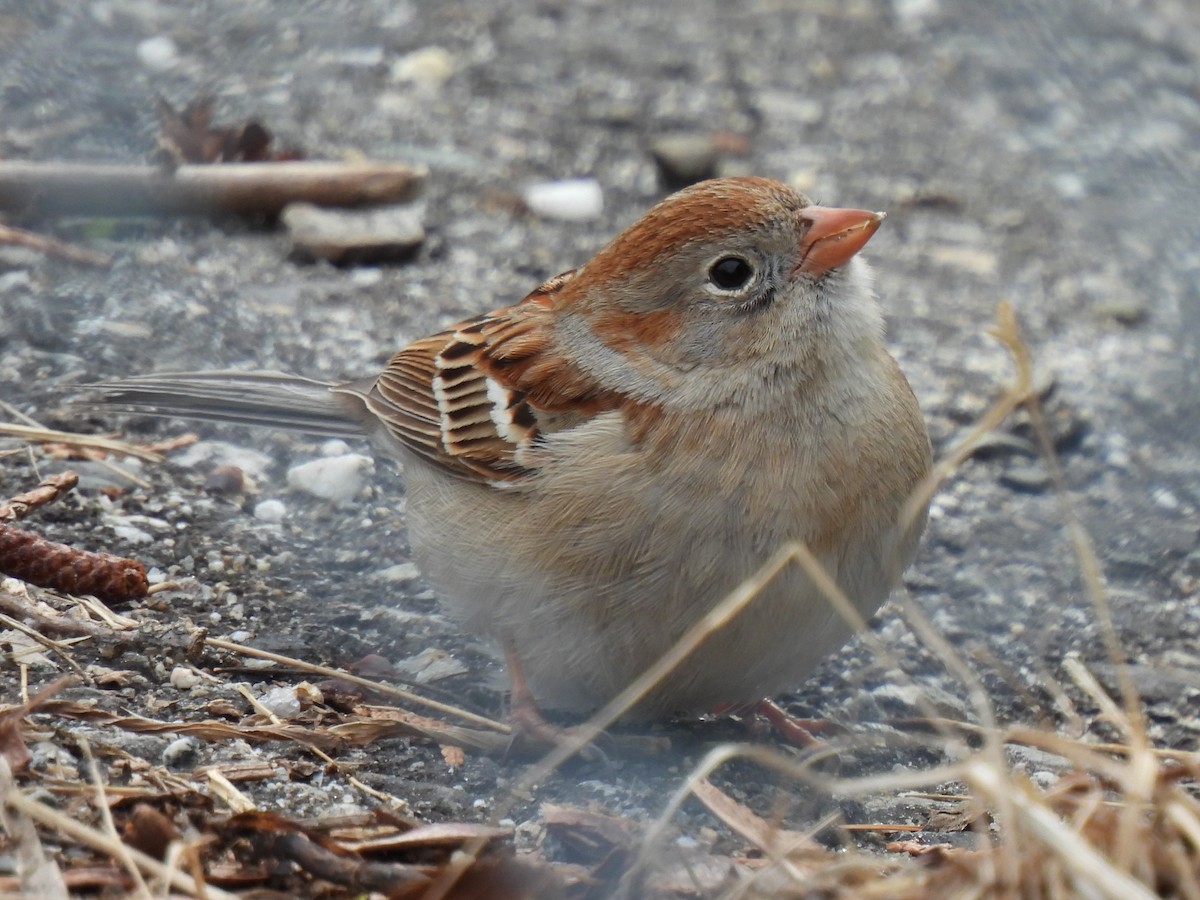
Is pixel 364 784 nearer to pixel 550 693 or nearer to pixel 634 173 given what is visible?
pixel 550 693

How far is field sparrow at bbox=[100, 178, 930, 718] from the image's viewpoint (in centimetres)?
276

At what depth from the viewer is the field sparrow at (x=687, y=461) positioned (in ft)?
9.07

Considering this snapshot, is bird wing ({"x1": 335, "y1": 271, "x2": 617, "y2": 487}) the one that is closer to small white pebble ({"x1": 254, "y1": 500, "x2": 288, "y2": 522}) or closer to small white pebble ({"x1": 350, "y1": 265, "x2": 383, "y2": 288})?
small white pebble ({"x1": 254, "y1": 500, "x2": 288, "y2": 522})

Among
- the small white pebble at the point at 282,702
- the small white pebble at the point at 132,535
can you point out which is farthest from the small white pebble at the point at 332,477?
the small white pebble at the point at 282,702

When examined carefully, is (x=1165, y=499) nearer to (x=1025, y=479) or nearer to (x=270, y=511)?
(x=1025, y=479)

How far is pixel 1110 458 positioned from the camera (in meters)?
4.39

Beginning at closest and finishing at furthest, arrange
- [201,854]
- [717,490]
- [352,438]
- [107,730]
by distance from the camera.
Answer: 1. [201,854]
2. [107,730]
3. [717,490]
4. [352,438]

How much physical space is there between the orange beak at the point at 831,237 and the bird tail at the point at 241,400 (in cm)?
130

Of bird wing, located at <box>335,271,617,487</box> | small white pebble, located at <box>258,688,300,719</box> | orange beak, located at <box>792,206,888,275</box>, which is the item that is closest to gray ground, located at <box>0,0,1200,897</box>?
small white pebble, located at <box>258,688,300,719</box>

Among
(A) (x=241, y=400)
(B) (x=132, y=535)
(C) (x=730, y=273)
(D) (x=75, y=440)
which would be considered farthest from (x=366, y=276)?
(C) (x=730, y=273)

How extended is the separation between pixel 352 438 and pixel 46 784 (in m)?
1.64

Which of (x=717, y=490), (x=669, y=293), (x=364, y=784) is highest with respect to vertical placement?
(x=669, y=293)

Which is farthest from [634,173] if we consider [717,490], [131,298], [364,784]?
[364,784]

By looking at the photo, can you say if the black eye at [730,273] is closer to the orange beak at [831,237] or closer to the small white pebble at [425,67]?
the orange beak at [831,237]
